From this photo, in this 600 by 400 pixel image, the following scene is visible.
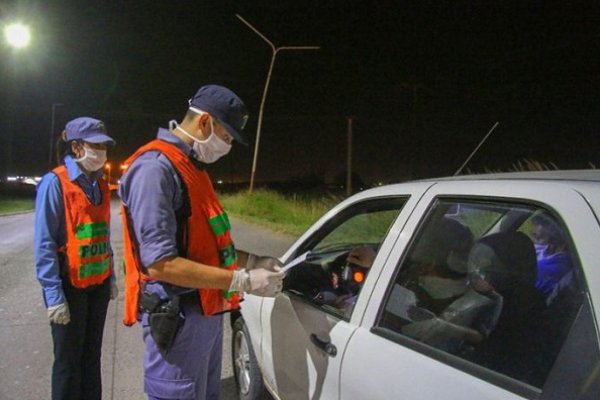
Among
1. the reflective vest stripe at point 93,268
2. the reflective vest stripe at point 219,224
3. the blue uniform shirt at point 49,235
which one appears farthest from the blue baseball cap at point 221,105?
the reflective vest stripe at point 93,268

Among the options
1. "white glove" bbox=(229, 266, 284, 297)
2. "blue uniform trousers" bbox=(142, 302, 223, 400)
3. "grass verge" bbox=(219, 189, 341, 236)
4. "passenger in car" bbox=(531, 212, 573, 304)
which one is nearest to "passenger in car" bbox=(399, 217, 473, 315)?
"passenger in car" bbox=(531, 212, 573, 304)

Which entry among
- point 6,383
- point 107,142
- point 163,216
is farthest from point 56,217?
point 6,383

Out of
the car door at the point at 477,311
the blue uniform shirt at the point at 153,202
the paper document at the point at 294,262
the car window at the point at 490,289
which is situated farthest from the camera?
the paper document at the point at 294,262

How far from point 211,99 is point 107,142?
1.34 meters

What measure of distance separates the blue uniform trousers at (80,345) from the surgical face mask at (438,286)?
1996mm

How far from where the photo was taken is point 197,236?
2.05m

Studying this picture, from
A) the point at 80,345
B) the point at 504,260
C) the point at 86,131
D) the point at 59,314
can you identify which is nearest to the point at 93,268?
the point at 59,314

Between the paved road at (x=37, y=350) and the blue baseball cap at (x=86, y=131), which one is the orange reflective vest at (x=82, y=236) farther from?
the paved road at (x=37, y=350)

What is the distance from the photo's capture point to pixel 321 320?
237 centimetres

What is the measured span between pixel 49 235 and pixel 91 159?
54cm

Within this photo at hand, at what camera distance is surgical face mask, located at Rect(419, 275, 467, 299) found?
2018 millimetres

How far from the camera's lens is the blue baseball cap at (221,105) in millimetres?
2143

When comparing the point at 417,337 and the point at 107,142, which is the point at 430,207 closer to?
the point at 417,337

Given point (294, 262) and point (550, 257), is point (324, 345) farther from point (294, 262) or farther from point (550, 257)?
point (550, 257)
